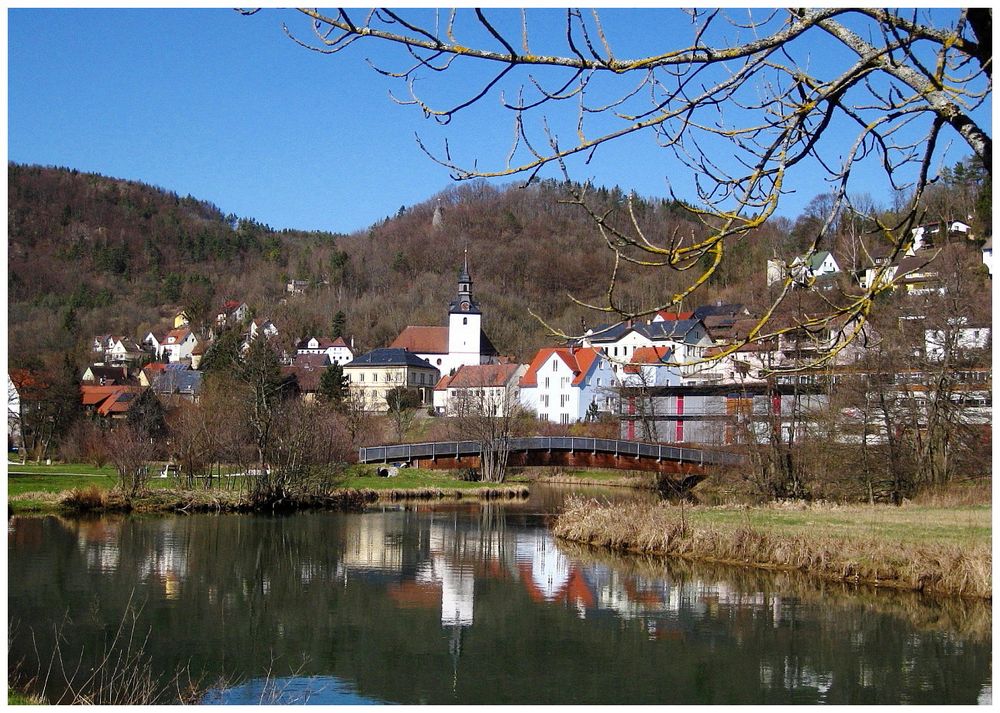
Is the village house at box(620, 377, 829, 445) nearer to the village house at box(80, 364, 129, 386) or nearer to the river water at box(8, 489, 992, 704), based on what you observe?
the river water at box(8, 489, 992, 704)

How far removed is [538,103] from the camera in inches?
178

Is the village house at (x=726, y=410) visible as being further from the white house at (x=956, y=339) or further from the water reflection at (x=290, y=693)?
the water reflection at (x=290, y=693)

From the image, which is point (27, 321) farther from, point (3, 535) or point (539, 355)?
point (3, 535)

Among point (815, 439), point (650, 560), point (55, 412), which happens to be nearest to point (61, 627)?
point (650, 560)

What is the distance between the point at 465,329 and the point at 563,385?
88.7 ft

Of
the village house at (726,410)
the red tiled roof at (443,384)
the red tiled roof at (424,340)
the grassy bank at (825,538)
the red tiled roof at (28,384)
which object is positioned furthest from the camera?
the red tiled roof at (424,340)

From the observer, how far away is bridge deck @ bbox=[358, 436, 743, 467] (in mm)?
36812

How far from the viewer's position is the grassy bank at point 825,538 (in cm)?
1720

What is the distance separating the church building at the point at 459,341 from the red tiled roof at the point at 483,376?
11783 millimetres

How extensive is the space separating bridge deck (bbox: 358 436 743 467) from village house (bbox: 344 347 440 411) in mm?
44759

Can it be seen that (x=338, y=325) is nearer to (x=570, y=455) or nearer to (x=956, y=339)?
(x=570, y=455)

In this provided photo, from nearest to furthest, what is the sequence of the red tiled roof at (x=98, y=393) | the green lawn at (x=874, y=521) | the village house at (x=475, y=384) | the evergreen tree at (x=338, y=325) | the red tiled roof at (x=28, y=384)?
1. the green lawn at (x=874, y=521)
2. the red tiled roof at (x=28, y=384)
3. the village house at (x=475, y=384)
4. the red tiled roof at (x=98, y=393)
5. the evergreen tree at (x=338, y=325)

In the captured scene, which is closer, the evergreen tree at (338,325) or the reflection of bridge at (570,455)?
the reflection of bridge at (570,455)

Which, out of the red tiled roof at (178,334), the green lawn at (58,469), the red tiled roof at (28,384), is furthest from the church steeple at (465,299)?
the green lawn at (58,469)
